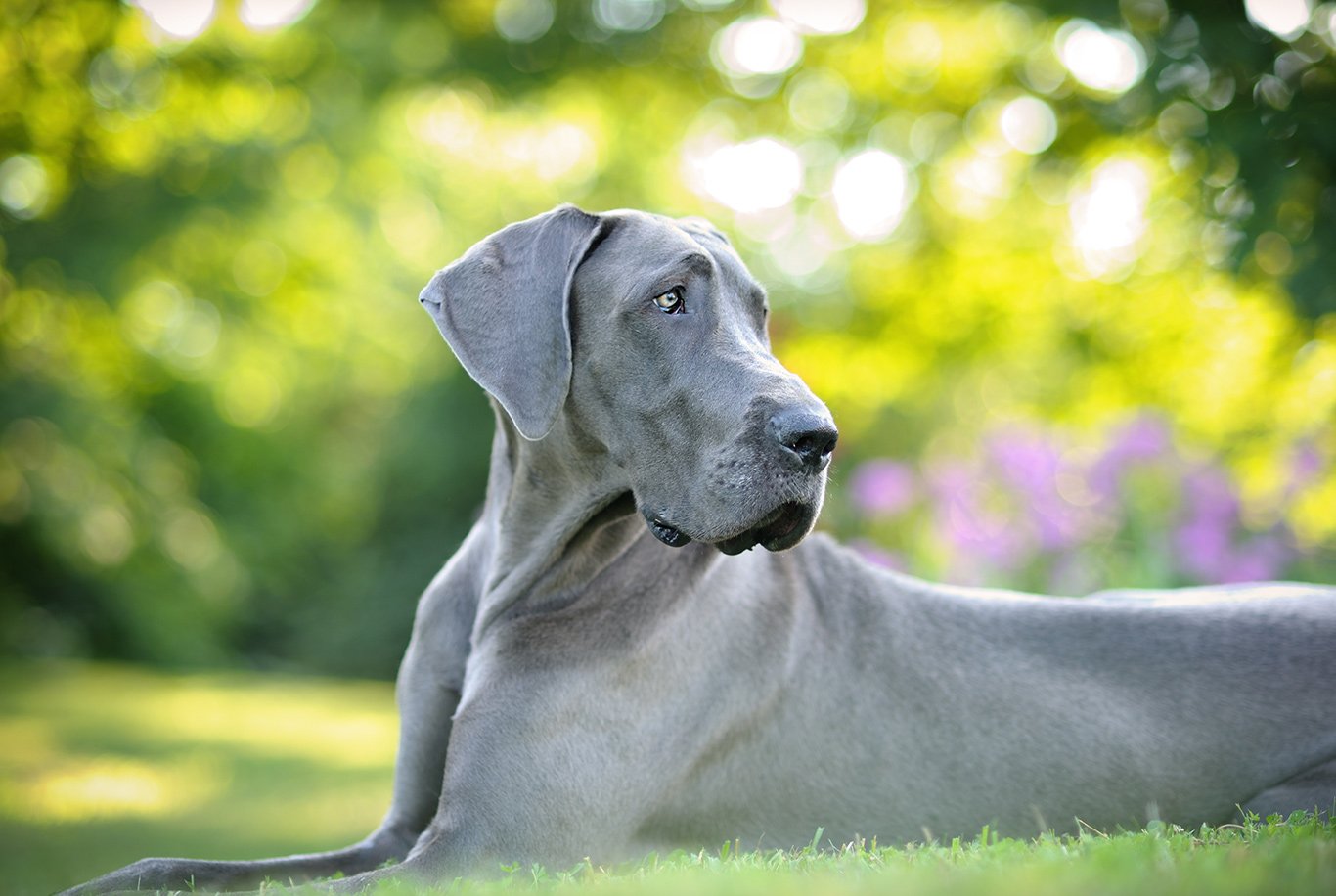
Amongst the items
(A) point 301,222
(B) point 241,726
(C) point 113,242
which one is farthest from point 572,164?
(B) point 241,726

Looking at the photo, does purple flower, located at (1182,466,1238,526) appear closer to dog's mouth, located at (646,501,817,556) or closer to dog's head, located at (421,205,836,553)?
dog's head, located at (421,205,836,553)

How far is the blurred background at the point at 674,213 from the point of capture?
805cm

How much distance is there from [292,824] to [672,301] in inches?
164

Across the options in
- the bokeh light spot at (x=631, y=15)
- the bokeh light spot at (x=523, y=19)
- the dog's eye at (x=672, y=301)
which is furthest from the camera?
the bokeh light spot at (x=631, y=15)

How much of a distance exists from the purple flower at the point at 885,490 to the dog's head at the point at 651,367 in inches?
256

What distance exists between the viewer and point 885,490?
10242 millimetres

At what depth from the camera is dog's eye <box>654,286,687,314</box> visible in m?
3.76

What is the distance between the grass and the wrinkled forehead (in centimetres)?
171

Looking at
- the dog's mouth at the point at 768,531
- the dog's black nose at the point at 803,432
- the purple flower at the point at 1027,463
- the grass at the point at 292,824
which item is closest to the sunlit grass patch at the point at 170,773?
the grass at the point at 292,824

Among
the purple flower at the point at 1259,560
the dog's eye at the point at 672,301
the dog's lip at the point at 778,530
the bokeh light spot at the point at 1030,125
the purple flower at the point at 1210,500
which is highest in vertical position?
the bokeh light spot at the point at 1030,125

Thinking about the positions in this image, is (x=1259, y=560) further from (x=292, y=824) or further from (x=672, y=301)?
(x=292, y=824)

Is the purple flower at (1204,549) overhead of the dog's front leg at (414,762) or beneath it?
beneath

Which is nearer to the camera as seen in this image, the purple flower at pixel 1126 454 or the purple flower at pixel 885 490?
the purple flower at pixel 1126 454

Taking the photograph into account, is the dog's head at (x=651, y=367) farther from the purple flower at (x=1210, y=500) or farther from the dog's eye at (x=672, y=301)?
the purple flower at (x=1210, y=500)
